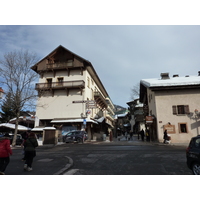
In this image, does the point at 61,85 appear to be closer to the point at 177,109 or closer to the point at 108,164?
the point at 177,109

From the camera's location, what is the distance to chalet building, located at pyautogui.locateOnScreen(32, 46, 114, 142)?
27.9 meters

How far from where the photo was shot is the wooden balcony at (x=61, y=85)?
28.5 metres

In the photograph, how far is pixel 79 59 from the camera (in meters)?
29.8

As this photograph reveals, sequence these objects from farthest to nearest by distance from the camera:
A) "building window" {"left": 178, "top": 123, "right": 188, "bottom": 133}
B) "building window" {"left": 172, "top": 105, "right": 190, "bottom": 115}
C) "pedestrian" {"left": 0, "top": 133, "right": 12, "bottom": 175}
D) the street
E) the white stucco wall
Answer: "building window" {"left": 172, "top": 105, "right": 190, "bottom": 115}
"building window" {"left": 178, "top": 123, "right": 188, "bottom": 133}
the white stucco wall
the street
"pedestrian" {"left": 0, "top": 133, "right": 12, "bottom": 175}

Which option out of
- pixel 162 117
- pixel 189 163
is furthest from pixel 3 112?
pixel 189 163

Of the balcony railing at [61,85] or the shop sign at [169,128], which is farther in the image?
the balcony railing at [61,85]

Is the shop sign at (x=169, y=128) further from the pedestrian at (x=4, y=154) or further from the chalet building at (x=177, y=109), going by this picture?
the pedestrian at (x=4, y=154)

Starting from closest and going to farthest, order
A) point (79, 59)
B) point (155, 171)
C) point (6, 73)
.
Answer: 1. point (155, 171)
2. point (6, 73)
3. point (79, 59)

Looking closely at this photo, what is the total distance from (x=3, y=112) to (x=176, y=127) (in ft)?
123

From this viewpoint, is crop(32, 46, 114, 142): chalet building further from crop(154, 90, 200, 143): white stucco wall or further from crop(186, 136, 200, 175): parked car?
crop(186, 136, 200, 175): parked car

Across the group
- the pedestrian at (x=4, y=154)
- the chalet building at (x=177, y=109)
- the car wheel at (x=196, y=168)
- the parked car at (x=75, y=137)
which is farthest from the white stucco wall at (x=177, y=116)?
the pedestrian at (x=4, y=154)

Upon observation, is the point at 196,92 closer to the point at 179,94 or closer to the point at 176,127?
the point at 179,94

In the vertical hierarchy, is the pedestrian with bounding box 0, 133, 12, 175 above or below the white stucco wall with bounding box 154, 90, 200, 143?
below

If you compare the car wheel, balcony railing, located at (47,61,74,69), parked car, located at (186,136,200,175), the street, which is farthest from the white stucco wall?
balcony railing, located at (47,61,74,69)
